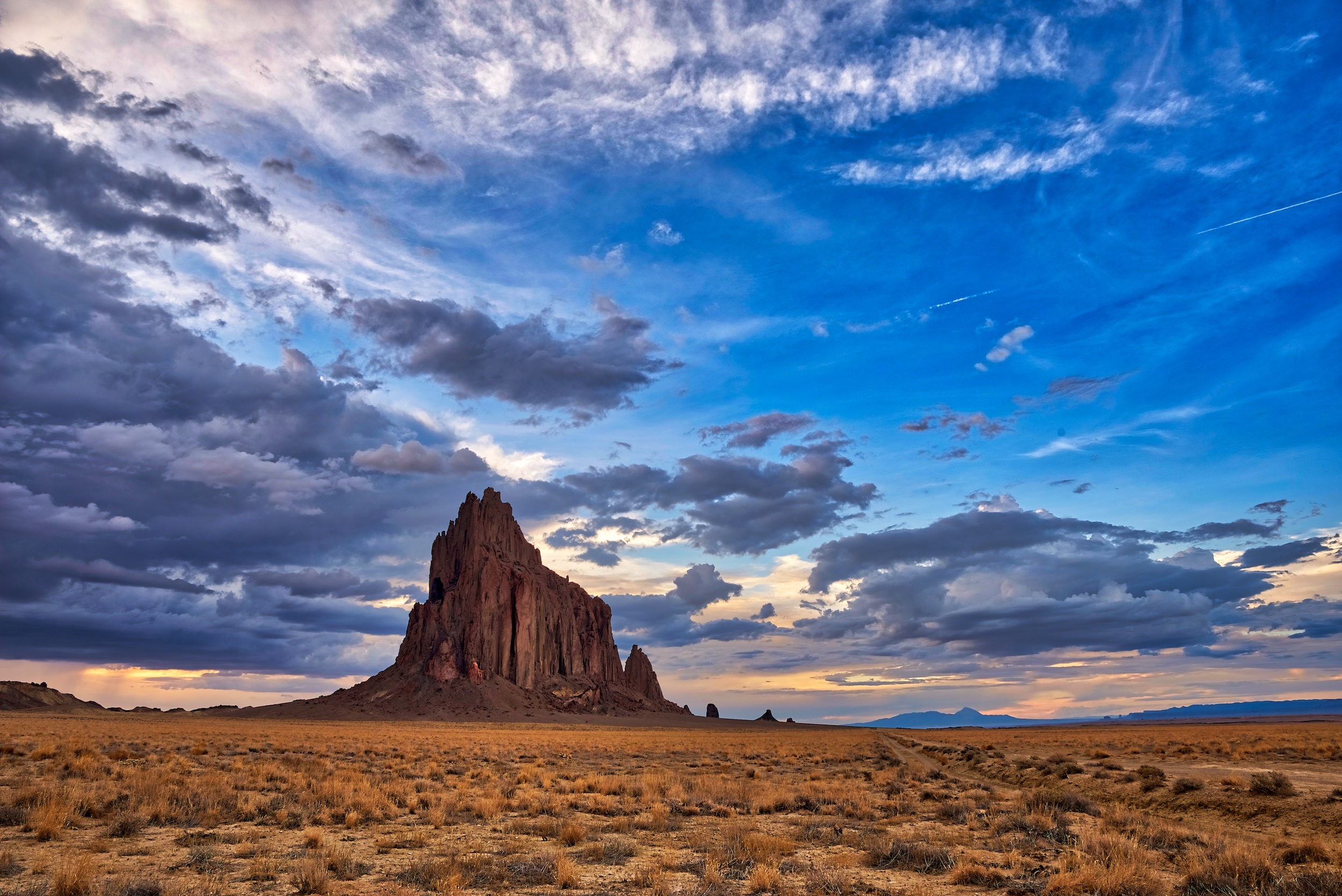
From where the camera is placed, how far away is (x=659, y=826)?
1803cm

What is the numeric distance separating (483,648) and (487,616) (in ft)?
24.0

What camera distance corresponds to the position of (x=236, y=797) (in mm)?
20250

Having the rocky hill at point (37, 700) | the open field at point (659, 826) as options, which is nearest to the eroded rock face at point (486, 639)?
the rocky hill at point (37, 700)

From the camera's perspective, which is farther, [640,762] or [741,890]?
[640,762]

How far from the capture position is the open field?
12.0 metres

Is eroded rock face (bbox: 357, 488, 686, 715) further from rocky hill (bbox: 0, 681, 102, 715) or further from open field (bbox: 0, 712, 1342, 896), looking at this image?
open field (bbox: 0, 712, 1342, 896)

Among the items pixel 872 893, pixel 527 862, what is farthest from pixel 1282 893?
pixel 527 862

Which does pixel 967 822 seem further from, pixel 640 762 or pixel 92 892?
pixel 640 762

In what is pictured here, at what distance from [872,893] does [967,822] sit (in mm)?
7975

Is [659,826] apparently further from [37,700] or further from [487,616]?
[37,700]

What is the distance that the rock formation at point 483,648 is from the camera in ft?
502

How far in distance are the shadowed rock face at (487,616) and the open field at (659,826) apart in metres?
137

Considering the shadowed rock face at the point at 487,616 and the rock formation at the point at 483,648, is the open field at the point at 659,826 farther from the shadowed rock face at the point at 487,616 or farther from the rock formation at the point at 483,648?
the shadowed rock face at the point at 487,616

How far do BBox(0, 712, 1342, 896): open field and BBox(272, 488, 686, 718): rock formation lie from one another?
4898 inches
